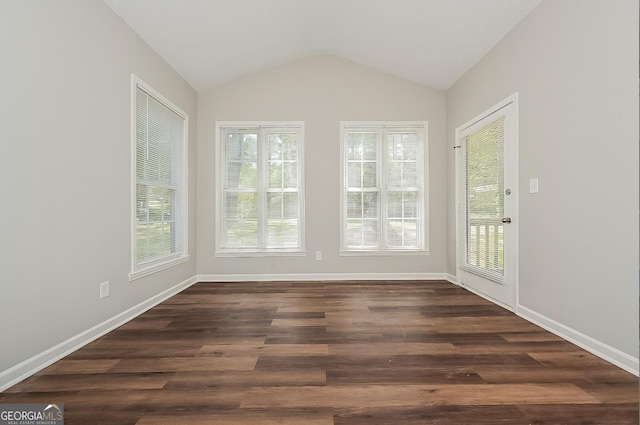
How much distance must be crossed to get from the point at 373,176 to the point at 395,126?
0.80 m

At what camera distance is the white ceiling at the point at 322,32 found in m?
2.72

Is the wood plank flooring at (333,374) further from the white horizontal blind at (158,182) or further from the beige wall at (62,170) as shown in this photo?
the white horizontal blind at (158,182)

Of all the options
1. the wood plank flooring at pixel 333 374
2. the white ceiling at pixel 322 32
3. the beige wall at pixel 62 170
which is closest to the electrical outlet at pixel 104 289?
the beige wall at pixel 62 170

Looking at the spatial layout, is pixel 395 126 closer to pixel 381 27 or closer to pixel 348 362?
pixel 381 27

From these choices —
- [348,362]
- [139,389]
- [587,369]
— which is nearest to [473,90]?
[587,369]

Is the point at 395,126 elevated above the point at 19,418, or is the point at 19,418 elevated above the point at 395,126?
the point at 395,126

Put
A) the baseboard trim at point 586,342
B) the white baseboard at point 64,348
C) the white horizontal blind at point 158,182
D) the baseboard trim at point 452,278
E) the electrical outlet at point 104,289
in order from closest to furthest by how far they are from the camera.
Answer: the white baseboard at point 64,348 → the baseboard trim at point 586,342 → the electrical outlet at point 104,289 → the white horizontal blind at point 158,182 → the baseboard trim at point 452,278

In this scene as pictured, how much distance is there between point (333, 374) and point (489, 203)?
257 centimetres

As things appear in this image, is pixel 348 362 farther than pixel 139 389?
Yes

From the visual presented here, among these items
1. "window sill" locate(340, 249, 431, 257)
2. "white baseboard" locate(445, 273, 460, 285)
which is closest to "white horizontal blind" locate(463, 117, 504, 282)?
"white baseboard" locate(445, 273, 460, 285)

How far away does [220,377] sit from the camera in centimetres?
169

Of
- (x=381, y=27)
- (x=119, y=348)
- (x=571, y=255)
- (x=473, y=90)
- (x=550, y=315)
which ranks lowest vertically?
(x=119, y=348)

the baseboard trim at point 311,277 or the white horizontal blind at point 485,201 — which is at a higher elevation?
the white horizontal blind at point 485,201

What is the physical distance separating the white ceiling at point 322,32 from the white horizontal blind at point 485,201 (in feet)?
3.23
